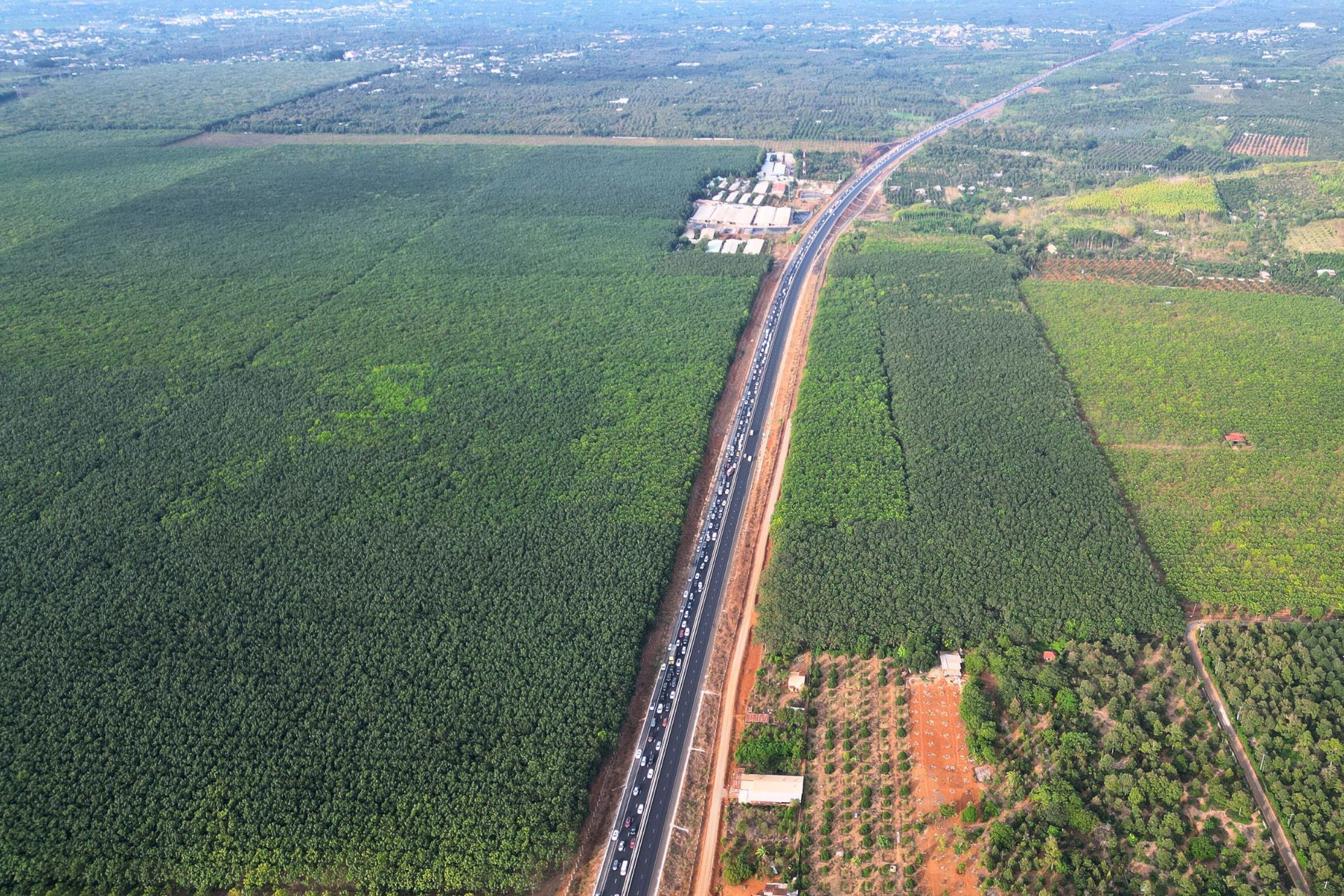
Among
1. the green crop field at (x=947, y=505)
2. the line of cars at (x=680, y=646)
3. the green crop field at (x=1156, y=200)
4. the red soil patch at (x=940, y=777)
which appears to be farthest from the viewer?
the green crop field at (x=1156, y=200)

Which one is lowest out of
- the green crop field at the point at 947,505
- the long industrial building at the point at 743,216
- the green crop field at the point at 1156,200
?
the green crop field at the point at 947,505

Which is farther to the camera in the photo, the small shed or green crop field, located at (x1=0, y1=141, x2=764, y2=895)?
the small shed

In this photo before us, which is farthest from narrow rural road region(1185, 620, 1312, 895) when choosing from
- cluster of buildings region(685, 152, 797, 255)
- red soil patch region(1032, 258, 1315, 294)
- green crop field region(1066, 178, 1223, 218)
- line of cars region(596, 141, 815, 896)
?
green crop field region(1066, 178, 1223, 218)

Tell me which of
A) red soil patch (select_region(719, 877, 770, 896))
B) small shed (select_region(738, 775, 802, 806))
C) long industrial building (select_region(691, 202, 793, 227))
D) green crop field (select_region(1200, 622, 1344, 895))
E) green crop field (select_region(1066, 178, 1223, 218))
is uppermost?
green crop field (select_region(1066, 178, 1223, 218))

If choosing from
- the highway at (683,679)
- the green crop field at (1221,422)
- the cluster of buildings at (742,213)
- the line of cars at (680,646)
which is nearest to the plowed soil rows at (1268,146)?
the green crop field at (1221,422)

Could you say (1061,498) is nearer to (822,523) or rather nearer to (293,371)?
(822,523)

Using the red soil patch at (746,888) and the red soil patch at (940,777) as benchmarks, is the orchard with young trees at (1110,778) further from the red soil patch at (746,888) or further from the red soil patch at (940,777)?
the red soil patch at (746,888)

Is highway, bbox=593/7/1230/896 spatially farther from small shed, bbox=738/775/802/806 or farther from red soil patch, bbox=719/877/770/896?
small shed, bbox=738/775/802/806
